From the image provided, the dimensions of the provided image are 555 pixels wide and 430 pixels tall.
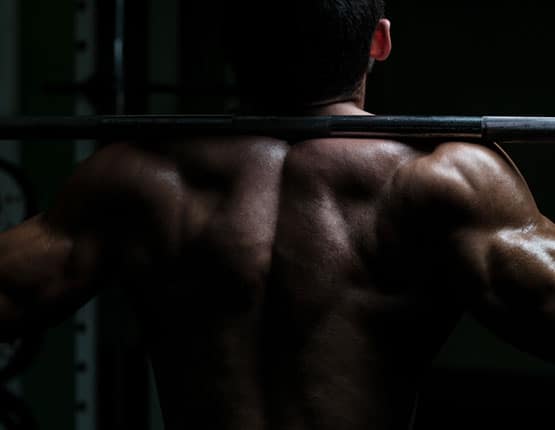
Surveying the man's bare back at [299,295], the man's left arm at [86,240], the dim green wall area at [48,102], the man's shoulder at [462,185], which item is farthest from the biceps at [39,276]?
the dim green wall area at [48,102]

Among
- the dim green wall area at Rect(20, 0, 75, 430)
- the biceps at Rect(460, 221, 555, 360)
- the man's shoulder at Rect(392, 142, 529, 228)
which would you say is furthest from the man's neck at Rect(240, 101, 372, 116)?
the dim green wall area at Rect(20, 0, 75, 430)

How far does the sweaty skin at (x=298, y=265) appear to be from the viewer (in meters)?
0.99

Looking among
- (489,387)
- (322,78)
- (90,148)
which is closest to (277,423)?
(322,78)

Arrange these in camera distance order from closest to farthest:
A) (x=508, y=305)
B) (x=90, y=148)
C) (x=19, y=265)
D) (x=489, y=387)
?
(x=508, y=305)
(x=19, y=265)
(x=90, y=148)
(x=489, y=387)

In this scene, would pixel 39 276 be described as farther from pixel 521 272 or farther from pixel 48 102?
pixel 48 102

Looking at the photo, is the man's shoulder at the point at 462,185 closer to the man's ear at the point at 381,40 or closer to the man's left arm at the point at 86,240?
the man's ear at the point at 381,40

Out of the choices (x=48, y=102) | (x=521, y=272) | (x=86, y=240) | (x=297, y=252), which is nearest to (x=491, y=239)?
(x=521, y=272)

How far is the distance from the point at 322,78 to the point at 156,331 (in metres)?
0.37

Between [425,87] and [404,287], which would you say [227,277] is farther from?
[425,87]

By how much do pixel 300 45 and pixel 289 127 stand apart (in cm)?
10

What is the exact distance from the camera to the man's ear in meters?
1.10

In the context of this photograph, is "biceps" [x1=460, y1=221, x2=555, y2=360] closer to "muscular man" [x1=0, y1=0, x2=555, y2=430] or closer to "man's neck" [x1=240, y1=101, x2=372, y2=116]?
"muscular man" [x1=0, y1=0, x2=555, y2=430]

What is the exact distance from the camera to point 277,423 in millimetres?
1034

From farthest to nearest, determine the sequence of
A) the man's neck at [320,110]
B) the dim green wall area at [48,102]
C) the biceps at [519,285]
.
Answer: the dim green wall area at [48,102]
the man's neck at [320,110]
the biceps at [519,285]
